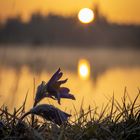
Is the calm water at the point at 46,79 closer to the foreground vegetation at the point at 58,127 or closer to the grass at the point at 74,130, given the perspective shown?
the foreground vegetation at the point at 58,127

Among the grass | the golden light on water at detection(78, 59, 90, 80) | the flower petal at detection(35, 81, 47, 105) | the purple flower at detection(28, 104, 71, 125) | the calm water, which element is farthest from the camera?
the golden light on water at detection(78, 59, 90, 80)

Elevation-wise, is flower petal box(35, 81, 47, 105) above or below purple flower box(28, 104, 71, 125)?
above

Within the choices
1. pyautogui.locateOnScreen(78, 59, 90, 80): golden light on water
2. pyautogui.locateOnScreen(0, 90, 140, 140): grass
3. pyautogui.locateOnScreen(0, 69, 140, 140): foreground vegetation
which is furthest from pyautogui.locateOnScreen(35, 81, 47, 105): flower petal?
pyautogui.locateOnScreen(78, 59, 90, 80): golden light on water

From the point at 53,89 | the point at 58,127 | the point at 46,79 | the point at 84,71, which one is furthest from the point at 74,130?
the point at 84,71

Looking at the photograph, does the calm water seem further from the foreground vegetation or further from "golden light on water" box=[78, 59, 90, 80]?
"golden light on water" box=[78, 59, 90, 80]

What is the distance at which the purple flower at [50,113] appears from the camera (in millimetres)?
2324

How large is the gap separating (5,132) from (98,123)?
398 mm

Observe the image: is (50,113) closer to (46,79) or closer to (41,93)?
(41,93)

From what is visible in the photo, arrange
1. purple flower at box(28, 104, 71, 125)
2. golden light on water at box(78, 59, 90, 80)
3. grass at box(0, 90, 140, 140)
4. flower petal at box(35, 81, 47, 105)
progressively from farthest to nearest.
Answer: golden light on water at box(78, 59, 90, 80), flower petal at box(35, 81, 47, 105), purple flower at box(28, 104, 71, 125), grass at box(0, 90, 140, 140)

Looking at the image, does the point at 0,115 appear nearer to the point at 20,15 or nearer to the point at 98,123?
the point at 98,123

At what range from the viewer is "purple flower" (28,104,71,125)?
7.63ft

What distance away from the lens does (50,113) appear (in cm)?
236

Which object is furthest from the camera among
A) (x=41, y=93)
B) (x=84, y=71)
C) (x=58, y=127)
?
(x=84, y=71)

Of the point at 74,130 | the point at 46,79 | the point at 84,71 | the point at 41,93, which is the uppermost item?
the point at 84,71
